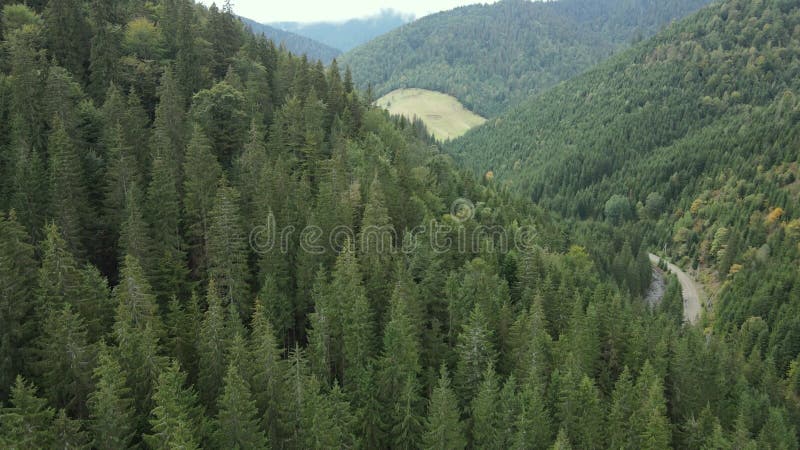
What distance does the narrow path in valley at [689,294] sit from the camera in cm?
14000

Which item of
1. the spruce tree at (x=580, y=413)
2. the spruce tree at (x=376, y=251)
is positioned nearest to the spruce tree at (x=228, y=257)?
the spruce tree at (x=376, y=251)

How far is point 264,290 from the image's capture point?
56969mm

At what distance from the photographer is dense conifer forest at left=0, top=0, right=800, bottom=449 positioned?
4400 cm

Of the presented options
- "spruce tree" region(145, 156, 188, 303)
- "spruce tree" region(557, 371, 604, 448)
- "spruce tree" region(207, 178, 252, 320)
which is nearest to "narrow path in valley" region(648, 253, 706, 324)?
"spruce tree" region(557, 371, 604, 448)

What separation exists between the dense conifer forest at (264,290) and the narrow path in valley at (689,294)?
108 feet

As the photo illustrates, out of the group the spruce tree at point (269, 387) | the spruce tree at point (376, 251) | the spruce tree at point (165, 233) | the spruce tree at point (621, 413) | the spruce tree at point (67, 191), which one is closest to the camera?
the spruce tree at point (269, 387)

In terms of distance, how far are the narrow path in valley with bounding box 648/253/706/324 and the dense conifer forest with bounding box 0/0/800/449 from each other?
33010 mm

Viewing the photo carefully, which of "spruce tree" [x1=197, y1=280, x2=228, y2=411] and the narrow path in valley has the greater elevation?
"spruce tree" [x1=197, y1=280, x2=228, y2=411]

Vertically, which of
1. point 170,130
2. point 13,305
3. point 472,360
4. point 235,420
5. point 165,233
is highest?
point 170,130

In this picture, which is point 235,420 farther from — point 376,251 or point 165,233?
point 376,251

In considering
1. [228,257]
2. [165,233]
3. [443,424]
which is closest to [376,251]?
[228,257]

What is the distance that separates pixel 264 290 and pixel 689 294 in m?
131

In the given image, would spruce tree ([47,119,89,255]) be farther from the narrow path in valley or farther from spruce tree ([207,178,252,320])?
the narrow path in valley

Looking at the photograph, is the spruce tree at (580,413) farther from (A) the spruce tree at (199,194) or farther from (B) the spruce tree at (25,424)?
(B) the spruce tree at (25,424)
